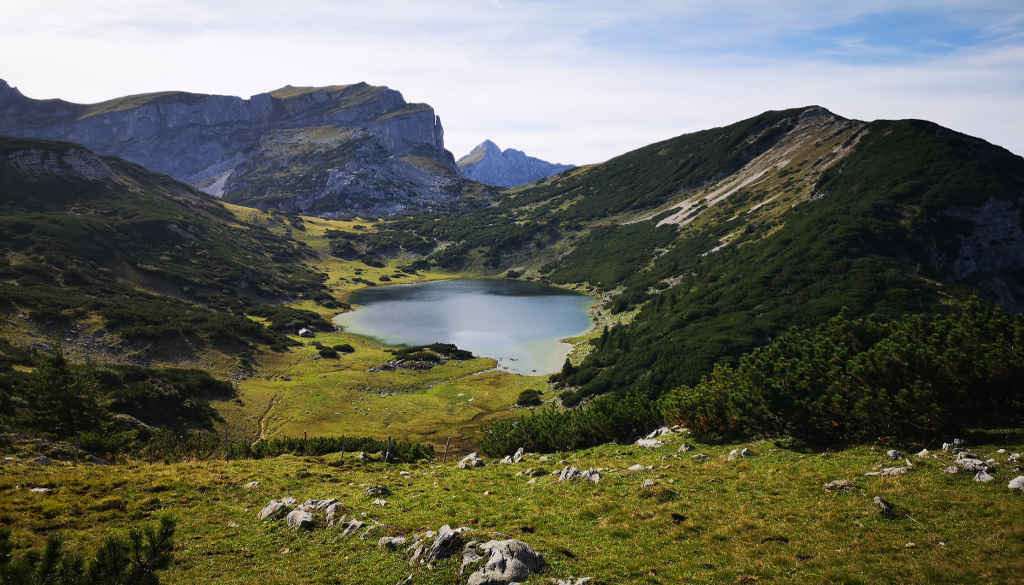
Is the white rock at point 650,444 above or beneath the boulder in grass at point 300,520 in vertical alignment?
beneath

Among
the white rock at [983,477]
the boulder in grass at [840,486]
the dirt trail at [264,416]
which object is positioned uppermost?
the white rock at [983,477]

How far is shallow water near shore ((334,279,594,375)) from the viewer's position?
116 m

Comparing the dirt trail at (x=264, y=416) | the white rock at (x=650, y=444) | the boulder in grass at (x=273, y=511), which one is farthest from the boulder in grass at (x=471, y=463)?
the dirt trail at (x=264, y=416)

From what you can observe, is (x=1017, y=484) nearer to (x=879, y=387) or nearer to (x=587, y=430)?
(x=879, y=387)

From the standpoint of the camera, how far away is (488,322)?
147750 millimetres

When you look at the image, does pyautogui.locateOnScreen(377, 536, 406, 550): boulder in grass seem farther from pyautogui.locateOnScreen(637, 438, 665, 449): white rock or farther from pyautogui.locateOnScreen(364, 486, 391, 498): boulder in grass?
pyautogui.locateOnScreen(637, 438, 665, 449): white rock

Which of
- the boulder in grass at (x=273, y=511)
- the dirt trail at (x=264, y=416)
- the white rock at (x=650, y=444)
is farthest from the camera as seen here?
the dirt trail at (x=264, y=416)

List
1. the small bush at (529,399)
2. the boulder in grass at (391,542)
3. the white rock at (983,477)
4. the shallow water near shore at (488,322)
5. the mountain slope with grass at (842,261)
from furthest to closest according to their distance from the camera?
the shallow water near shore at (488,322)
the mountain slope with grass at (842,261)
the small bush at (529,399)
the boulder in grass at (391,542)
the white rock at (983,477)

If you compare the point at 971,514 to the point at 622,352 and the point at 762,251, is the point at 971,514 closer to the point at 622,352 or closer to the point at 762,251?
the point at 622,352

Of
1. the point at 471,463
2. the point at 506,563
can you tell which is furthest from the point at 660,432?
the point at 506,563

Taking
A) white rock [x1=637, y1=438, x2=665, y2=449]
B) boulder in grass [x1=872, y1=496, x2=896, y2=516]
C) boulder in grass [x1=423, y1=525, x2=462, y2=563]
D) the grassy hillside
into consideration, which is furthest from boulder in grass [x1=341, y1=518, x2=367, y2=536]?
white rock [x1=637, y1=438, x2=665, y2=449]

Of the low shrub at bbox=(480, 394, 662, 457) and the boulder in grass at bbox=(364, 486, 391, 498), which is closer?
the boulder in grass at bbox=(364, 486, 391, 498)

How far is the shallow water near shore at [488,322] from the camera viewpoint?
381 ft

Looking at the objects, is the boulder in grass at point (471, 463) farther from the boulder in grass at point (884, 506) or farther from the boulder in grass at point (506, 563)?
the boulder in grass at point (884, 506)
